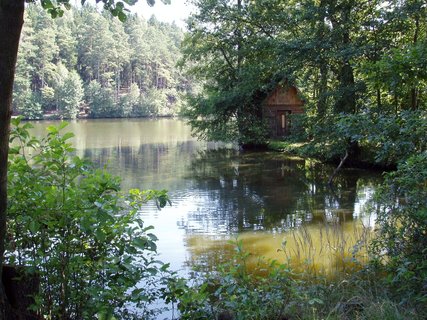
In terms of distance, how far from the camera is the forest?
3.06 m

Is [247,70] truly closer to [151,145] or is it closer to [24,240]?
[151,145]

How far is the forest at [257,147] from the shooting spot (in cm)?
306

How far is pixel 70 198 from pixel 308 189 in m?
11.7

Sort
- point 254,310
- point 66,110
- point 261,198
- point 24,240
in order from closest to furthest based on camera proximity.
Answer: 1. point 24,240
2. point 254,310
3. point 261,198
4. point 66,110

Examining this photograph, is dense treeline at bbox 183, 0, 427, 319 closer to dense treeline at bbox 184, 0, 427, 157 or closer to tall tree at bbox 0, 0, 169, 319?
dense treeline at bbox 184, 0, 427, 157

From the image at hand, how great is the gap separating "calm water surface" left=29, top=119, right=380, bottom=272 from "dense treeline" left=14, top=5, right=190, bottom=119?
138 ft

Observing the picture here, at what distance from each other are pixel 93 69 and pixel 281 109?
57.4 metres

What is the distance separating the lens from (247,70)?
2275 centimetres

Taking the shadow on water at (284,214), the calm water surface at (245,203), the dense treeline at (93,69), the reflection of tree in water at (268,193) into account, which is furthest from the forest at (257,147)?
the dense treeline at (93,69)

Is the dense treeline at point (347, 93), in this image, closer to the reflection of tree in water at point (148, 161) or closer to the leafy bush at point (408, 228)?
the leafy bush at point (408, 228)

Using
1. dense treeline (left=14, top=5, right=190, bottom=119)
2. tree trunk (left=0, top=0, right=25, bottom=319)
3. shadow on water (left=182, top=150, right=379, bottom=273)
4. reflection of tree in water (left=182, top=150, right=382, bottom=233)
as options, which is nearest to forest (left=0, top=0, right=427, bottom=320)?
tree trunk (left=0, top=0, right=25, bottom=319)

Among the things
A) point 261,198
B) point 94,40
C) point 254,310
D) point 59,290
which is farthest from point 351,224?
point 94,40

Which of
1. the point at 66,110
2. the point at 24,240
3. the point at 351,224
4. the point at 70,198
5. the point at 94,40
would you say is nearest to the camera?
the point at 70,198

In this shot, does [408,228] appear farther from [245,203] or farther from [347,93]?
[347,93]
